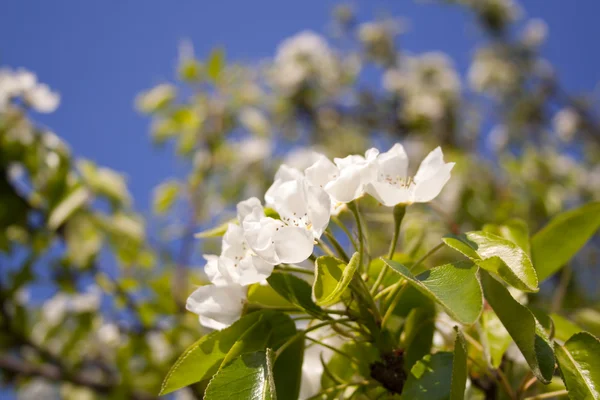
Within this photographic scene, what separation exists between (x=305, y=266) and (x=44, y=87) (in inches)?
72.2

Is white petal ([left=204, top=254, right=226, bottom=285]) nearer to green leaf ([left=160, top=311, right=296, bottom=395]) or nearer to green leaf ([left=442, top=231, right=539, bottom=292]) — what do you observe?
green leaf ([left=160, top=311, right=296, bottom=395])

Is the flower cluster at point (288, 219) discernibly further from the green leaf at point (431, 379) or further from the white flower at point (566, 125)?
the white flower at point (566, 125)

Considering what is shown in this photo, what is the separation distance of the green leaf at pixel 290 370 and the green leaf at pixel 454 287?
20 cm

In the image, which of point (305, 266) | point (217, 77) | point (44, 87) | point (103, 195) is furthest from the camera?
point (217, 77)

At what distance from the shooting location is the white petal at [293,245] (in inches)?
23.9

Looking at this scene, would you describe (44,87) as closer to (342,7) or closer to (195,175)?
(195,175)

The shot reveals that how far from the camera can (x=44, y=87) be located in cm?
214

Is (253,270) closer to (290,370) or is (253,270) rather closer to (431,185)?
(290,370)

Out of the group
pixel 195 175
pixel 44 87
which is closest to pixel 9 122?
pixel 44 87

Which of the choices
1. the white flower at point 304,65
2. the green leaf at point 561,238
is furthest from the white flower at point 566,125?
the green leaf at point 561,238

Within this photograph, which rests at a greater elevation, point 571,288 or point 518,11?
point 518,11

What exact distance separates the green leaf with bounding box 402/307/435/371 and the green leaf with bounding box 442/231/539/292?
15 centimetres

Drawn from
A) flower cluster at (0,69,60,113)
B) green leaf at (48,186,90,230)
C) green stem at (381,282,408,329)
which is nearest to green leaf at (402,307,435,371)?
green stem at (381,282,408,329)

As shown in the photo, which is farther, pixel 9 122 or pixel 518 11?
pixel 518 11
